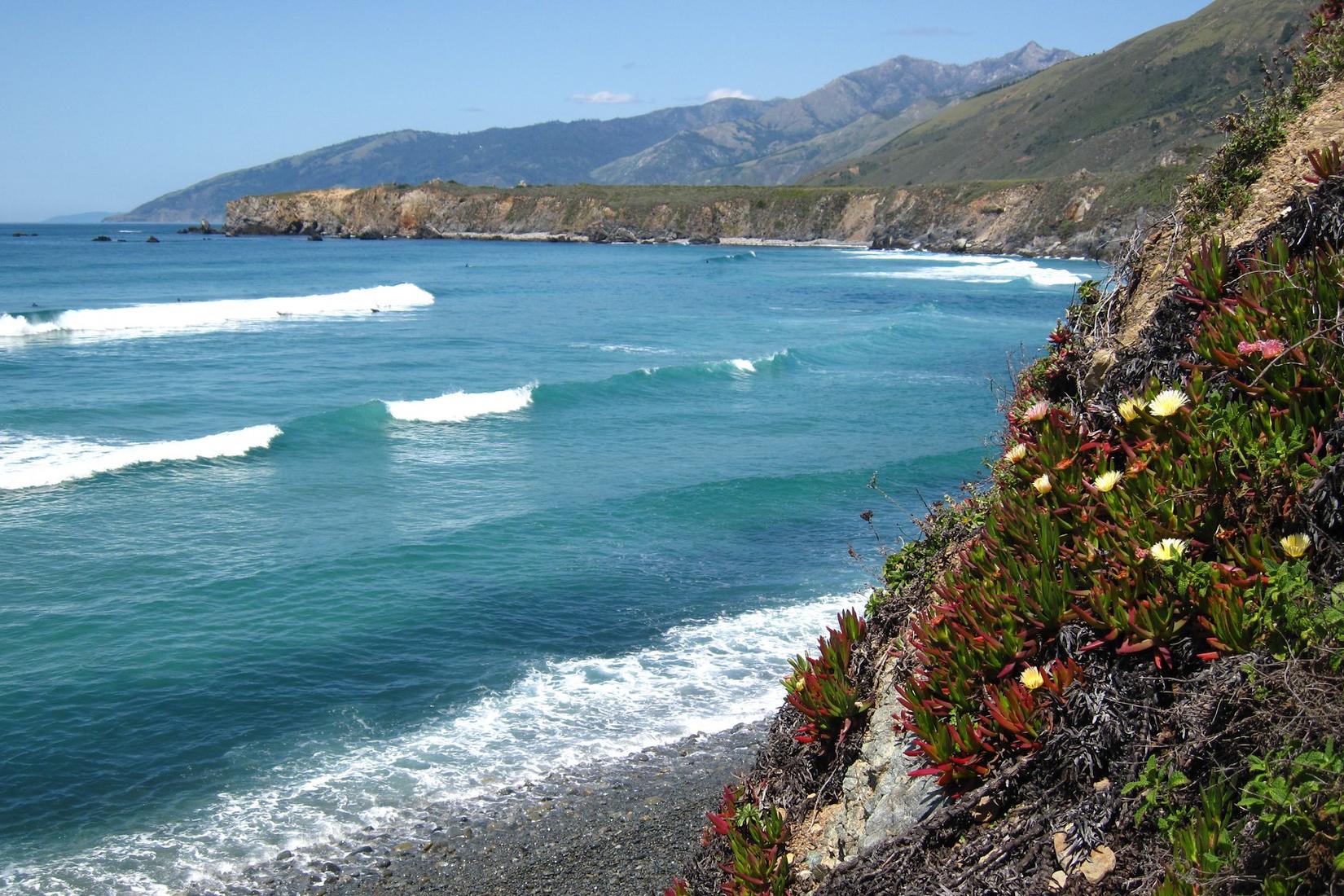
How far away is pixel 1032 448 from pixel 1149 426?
22.2 inches

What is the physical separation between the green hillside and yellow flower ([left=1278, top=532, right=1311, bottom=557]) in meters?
119

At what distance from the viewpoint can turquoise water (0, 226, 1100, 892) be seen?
930 centimetres

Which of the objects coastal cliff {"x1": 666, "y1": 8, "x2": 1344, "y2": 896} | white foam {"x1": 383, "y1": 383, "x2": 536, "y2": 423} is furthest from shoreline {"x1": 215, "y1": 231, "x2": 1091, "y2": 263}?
coastal cliff {"x1": 666, "y1": 8, "x2": 1344, "y2": 896}

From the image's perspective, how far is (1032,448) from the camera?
4977 millimetres

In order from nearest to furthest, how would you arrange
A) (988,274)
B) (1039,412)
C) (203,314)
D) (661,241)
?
(1039,412)
(203,314)
(988,274)
(661,241)

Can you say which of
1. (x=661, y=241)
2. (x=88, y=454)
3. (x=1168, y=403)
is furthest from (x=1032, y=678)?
(x=661, y=241)

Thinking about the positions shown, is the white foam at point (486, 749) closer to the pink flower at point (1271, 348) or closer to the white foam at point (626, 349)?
the pink flower at point (1271, 348)

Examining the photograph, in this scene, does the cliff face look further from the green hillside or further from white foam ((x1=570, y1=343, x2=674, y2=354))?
white foam ((x1=570, y1=343, x2=674, y2=354))

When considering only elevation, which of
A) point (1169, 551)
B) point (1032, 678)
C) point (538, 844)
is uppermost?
point (1169, 551)

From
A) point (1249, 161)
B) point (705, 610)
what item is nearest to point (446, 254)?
point (705, 610)

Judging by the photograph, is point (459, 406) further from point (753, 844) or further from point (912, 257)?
point (912, 257)

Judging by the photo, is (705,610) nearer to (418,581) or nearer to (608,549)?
(608,549)

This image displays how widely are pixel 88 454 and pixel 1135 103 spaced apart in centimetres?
16714

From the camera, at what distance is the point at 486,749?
9664 millimetres
